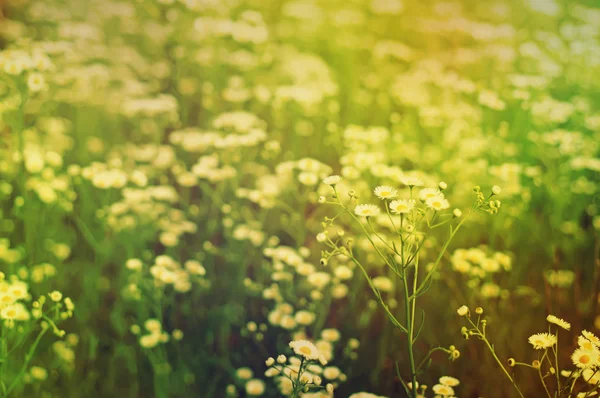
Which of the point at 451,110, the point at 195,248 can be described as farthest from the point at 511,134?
the point at 195,248

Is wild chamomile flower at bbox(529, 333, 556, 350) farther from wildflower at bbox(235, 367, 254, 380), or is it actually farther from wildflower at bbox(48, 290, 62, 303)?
wildflower at bbox(48, 290, 62, 303)

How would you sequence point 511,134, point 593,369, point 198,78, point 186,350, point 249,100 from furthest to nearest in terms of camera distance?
point 198,78 < point 249,100 < point 511,134 < point 186,350 < point 593,369

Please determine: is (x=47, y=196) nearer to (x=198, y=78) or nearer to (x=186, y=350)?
(x=186, y=350)

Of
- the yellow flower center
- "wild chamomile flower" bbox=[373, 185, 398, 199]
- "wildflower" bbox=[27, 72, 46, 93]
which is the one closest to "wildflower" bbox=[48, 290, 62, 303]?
"wild chamomile flower" bbox=[373, 185, 398, 199]

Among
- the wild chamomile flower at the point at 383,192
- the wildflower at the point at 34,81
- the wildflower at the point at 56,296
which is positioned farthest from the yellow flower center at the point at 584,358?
the wildflower at the point at 34,81

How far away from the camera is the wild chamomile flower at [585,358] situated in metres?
1.27

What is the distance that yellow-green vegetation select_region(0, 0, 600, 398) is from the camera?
199cm

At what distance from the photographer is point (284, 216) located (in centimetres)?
270

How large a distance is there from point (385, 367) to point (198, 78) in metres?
2.64

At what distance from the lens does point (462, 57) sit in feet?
14.1

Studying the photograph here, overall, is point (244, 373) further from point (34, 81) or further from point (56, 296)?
point (34, 81)

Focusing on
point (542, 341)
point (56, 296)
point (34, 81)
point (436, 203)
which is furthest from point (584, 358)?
point (34, 81)

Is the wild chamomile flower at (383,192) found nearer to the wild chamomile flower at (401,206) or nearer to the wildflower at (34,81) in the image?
the wild chamomile flower at (401,206)

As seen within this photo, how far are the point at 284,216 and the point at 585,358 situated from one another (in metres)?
1.64
